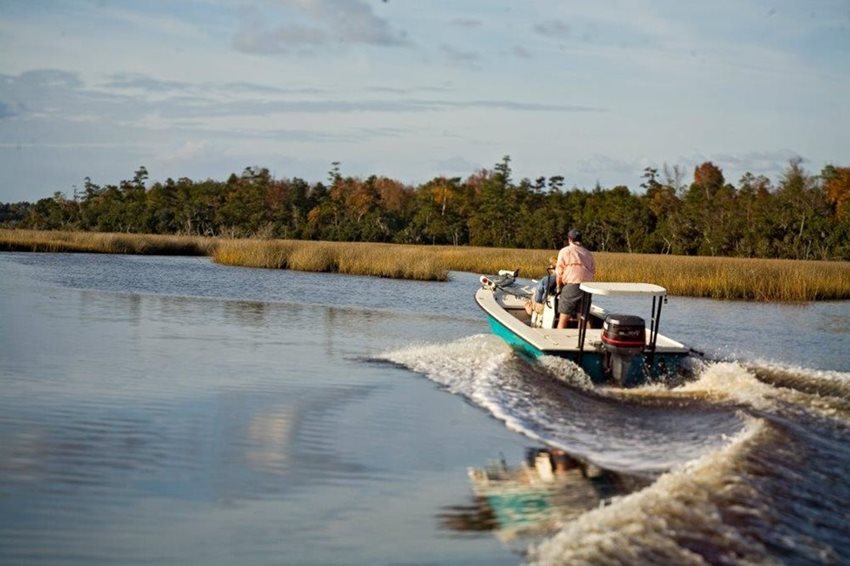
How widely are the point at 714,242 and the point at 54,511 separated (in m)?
56.8

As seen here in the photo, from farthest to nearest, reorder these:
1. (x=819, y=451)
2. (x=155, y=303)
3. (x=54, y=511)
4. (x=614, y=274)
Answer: (x=614, y=274) → (x=155, y=303) → (x=819, y=451) → (x=54, y=511)

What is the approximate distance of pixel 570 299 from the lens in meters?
13.8

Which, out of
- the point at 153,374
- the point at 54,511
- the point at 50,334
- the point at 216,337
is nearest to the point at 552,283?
the point at 216,337

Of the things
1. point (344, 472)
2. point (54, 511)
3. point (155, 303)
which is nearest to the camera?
point (54, 511)

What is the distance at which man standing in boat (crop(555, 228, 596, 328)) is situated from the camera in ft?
45.0

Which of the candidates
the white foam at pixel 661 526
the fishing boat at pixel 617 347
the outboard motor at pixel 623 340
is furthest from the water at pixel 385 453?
the outboard motor at pixel 623 340

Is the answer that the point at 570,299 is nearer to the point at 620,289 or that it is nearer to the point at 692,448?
the point at 620,289

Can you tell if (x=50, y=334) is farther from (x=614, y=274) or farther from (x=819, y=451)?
(x=614, y=274)

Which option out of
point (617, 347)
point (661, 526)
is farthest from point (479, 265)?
point (661, 526)

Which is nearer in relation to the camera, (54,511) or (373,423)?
(54,511)

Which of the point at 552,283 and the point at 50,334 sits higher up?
the point at 552,283

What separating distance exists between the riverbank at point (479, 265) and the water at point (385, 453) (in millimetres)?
12586

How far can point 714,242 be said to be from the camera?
59719 mm

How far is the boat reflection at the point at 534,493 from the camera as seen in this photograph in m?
6.57
